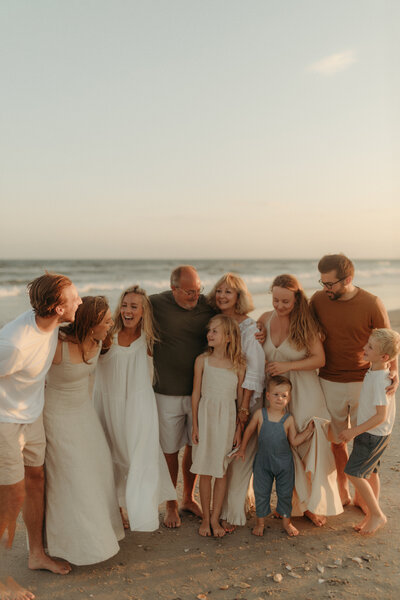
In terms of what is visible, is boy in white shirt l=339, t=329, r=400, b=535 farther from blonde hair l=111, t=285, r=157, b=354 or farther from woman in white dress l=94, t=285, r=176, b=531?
blonde hair l=111, t=285, r=157, b=354

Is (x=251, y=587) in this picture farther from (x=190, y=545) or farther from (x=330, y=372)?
(x=330, y=372)

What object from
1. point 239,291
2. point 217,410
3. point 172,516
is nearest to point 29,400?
point 217,410

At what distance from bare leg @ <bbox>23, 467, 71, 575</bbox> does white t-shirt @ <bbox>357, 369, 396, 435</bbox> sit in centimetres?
263

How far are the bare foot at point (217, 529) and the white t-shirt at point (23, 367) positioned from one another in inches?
72.5

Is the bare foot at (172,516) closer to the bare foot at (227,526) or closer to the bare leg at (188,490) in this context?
the bare leg at (188,490)

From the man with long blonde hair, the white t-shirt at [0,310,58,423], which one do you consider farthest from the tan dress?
the white t-shirt at [0,310,58,423]

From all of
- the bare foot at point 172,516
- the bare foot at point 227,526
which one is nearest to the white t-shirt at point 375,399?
the bare foot at point 227,526

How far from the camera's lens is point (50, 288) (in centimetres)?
339

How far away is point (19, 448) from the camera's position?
336 cm

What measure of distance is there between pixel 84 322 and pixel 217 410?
1.41m

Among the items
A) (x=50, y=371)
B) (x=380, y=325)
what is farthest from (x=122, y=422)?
(x=380, y=325)

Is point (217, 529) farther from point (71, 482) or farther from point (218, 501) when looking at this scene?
point (71, 482)

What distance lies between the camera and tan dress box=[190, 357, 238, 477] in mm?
4203

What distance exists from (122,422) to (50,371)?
803mm
